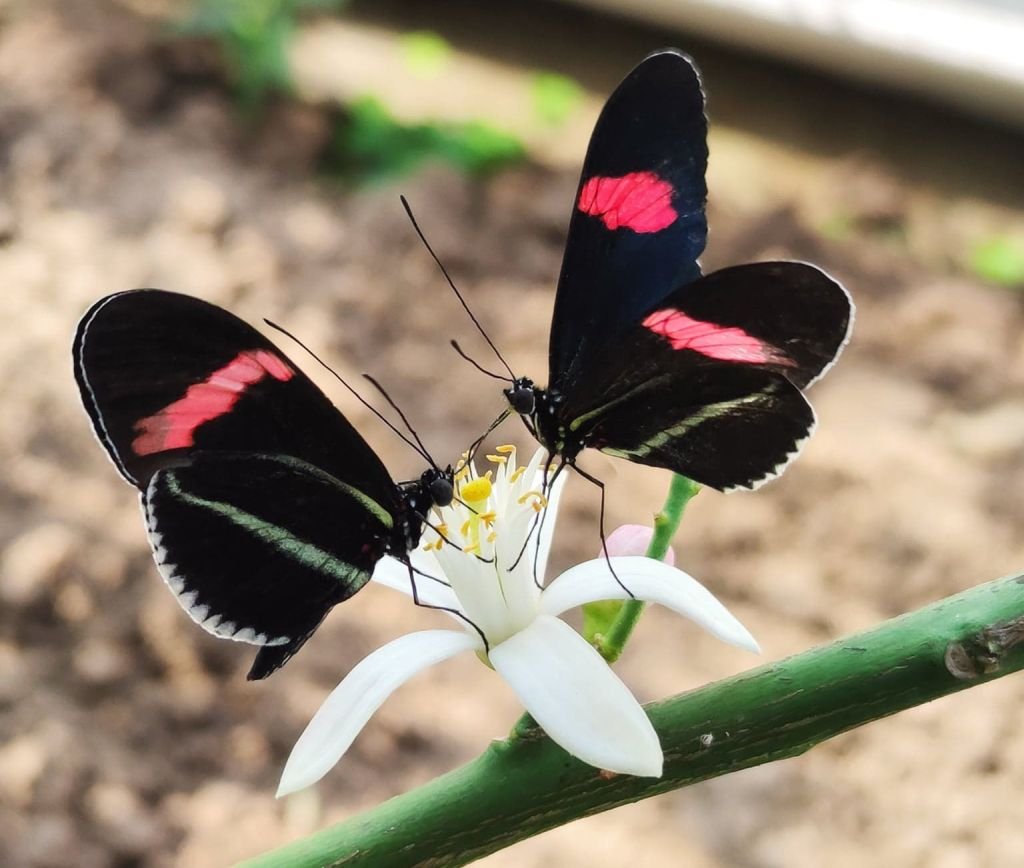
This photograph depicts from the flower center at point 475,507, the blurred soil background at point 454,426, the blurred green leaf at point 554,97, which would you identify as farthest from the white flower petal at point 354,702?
the blurred green leaf at point 554,97

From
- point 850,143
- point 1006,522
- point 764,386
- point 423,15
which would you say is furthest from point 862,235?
point 764,386

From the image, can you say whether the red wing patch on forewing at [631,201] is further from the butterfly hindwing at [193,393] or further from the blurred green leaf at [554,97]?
the blurred green leaf at [554,97]

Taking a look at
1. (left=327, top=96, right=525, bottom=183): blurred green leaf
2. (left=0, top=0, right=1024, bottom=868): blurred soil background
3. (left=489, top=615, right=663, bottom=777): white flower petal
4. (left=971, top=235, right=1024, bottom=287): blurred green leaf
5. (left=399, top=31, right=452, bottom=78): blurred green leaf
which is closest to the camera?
(left=489, top=615, right=663, bottom=777): white flower petal

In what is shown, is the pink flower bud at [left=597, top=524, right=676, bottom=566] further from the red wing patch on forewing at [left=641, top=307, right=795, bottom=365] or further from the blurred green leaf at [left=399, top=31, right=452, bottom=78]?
the blurred green leaf at [left=399, top=31, right=452, bottom=78]

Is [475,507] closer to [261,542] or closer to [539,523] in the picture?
[539,523]

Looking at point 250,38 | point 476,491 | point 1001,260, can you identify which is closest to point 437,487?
point 476,491

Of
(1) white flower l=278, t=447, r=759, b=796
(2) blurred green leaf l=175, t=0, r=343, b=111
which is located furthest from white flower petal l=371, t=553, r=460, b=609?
(2) blurred green leaf l=175, t=0, r=343, b=111

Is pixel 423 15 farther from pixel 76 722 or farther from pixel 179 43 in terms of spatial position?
pixel 76 722
